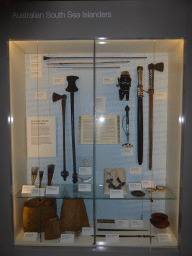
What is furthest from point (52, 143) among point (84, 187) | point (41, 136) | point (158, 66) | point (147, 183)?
point (158, 66)

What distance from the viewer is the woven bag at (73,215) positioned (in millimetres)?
1892

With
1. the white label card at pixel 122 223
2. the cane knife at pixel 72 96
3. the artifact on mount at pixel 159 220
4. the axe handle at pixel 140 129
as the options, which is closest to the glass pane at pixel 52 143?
the cane knife at pixel 72 96

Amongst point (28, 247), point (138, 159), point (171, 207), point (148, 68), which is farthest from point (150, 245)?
point (148, 68)

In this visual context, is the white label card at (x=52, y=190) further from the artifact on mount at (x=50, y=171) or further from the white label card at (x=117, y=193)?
the white label card at (x=117, y=193)

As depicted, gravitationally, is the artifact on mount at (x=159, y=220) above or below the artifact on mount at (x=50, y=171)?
below

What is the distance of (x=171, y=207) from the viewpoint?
1.87 m

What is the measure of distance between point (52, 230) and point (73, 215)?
24cm

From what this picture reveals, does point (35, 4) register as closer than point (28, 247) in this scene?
Yes

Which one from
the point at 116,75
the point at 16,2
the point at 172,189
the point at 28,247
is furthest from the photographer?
the point at 116,75

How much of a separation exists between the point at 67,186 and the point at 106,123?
2.54ft

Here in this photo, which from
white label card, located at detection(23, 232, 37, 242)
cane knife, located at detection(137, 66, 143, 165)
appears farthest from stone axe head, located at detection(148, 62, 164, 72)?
white label card, located at detection(23, 232, 37, 242)

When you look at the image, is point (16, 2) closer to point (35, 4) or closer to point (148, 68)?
point (35, 4)

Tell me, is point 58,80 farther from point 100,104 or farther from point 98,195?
point 98,195

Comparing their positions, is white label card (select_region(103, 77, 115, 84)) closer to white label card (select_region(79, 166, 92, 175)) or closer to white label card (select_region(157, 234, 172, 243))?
white label card (select_region(79, 166, 92, 175))
